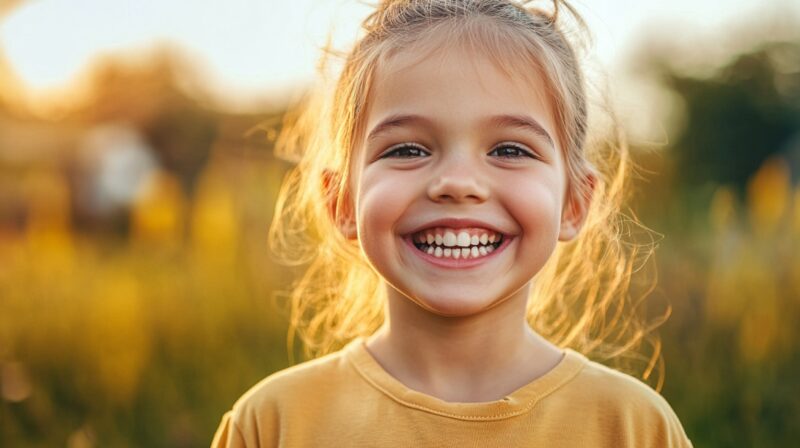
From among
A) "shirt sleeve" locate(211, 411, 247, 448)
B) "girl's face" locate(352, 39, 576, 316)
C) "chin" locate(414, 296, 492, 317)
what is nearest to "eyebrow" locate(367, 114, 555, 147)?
"girl's face" locate(352, 39, 576, 316)

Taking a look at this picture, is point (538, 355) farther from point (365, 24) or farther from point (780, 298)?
point (780, 298)

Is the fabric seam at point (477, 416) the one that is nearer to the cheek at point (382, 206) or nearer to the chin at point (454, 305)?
the chin at point (454, 305)

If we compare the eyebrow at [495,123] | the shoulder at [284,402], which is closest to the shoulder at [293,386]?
the shoulder at [284,402]

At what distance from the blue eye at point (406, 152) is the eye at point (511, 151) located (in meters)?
0.14

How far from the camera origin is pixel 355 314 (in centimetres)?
269

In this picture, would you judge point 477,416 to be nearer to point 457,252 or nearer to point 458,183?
point 457,252

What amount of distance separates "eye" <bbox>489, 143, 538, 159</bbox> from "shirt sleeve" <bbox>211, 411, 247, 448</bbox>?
0.83m

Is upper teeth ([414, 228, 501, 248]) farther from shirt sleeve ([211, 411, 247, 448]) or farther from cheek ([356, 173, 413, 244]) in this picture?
shirt sleeve ([211, 411, 247, 448])

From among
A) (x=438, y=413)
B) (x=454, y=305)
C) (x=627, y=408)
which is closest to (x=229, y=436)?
(x=438, y=413)

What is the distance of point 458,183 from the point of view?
188 cm

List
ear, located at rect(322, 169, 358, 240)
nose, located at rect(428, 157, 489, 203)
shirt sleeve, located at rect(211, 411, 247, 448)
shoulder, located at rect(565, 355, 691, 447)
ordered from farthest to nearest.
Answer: ear, located at rect(322, 169, 358, 240), shirt sleeve, located at rect(211, 411, 247, 448), shoulder, located at rect(565, 355, 691, 447), nose, located at rect(428, 157, 489, 203)

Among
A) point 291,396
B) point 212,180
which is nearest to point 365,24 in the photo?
point 291,396

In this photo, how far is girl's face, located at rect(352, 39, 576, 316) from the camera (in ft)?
6.28

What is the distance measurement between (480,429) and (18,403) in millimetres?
2673
